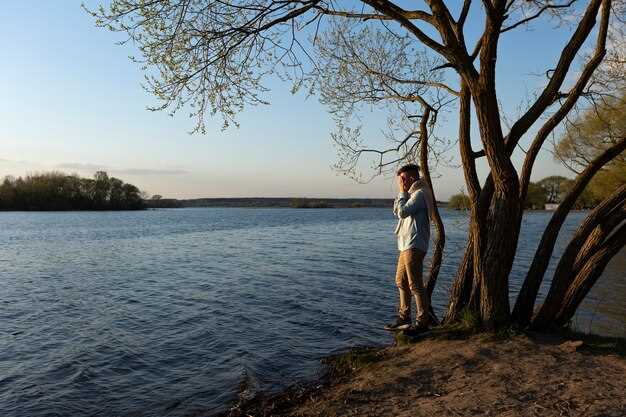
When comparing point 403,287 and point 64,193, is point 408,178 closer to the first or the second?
point 403,287

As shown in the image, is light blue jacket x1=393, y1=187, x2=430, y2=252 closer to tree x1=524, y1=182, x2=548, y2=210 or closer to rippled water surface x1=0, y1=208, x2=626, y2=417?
tree x1=524, y1=182, x2=548, y2=210

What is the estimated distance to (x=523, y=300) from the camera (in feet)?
26.5

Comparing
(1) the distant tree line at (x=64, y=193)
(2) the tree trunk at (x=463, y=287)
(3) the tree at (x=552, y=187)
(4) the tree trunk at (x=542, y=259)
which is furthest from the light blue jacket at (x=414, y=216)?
(1) the distant tree line at (x=64, y=193)

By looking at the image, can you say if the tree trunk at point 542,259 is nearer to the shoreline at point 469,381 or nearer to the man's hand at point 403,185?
the shoreline at point 469,381

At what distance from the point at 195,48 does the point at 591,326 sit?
35.7ft

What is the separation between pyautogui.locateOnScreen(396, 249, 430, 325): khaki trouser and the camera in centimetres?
767

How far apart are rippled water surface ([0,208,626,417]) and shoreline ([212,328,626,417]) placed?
1331 mm

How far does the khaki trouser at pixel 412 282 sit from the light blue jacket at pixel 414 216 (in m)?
0.14

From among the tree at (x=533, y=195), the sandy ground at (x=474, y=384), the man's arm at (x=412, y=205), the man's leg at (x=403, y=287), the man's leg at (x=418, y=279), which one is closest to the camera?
the sandy ground at (x=474, y=384)

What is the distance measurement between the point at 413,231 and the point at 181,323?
733 centimetres

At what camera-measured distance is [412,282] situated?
25.6ft

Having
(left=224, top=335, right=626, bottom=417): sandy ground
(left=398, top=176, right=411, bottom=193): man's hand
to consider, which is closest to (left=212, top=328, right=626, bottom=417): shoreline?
(left=224, top=335, right=626, bottom=417): sandy ground

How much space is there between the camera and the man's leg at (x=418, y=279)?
766 cm

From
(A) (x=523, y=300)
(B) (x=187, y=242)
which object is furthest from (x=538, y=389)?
(B) (x=187, y=242)
